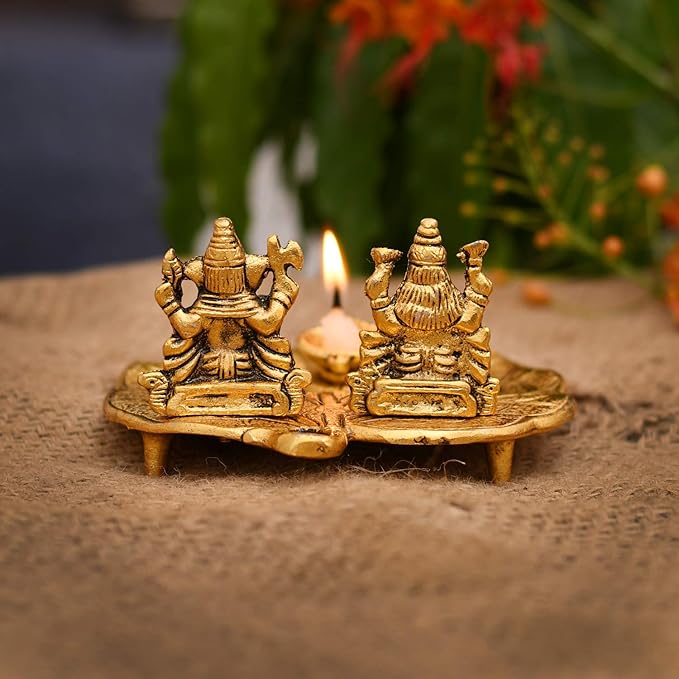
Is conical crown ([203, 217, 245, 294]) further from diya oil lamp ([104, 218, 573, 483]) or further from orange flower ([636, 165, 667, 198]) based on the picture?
orange flower ([636, 165, 667, 198])

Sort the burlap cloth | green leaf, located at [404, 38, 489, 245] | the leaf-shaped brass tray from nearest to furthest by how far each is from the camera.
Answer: the burlap cloth < the leaf-shaped brass tray < green leaf, located at [404, 38, 489, 245]

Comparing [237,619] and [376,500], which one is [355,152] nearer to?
[376,500]

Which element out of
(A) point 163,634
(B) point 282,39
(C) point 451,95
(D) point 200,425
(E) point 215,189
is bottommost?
(A) point 163,634

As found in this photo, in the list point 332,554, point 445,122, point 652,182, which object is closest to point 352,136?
point 445,122

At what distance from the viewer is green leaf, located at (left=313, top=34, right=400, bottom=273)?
4.39 feet

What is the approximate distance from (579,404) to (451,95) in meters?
0.52

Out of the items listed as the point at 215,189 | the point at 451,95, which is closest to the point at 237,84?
the point at 215,189

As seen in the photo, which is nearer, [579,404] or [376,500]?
[376,500]

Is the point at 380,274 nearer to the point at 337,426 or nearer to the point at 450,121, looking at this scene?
the point at 337,426

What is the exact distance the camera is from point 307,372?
0.78 metres

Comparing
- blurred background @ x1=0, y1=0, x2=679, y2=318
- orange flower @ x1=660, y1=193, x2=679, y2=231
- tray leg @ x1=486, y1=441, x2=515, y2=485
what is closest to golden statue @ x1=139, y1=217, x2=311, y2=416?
tray leg @ x1=486, y1=441, x2=515, y2=485

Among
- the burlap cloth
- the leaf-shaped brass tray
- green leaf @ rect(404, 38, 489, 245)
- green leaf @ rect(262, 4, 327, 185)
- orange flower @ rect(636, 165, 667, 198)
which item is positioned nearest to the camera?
the burlap cloth

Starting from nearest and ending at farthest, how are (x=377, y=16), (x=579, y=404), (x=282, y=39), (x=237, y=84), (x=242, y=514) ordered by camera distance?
(x=242, y=514) → (x=579, y=404) → (x=377, y=16) → (x=237, y=84) → (x=282, y=39)

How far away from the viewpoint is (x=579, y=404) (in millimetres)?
943
